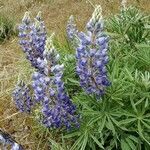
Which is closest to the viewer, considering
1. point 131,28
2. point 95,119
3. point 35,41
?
point 95,119

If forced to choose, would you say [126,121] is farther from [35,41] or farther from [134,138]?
[35,41]

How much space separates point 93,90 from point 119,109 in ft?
1.54

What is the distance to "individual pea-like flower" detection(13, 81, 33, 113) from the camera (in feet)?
14.8

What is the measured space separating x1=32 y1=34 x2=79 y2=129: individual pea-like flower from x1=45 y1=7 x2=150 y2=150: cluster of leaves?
26 centimetres

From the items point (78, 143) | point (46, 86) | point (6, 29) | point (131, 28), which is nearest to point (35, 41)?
point (46, 86)

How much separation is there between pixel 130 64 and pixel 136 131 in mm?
746

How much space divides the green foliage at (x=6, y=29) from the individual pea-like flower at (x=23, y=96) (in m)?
3.75

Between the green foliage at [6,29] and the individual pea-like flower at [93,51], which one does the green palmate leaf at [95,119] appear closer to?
the individual pea-like flower at [93,51]

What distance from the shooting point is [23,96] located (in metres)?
4.53

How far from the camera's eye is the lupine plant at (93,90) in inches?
143

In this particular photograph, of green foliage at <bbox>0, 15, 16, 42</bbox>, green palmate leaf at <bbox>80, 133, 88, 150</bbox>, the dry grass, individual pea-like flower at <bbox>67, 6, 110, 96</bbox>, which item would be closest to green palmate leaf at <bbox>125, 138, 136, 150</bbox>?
green palmate leaf at <bbox>80, 133, 88, 150</bbox>

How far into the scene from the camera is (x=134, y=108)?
412 cm

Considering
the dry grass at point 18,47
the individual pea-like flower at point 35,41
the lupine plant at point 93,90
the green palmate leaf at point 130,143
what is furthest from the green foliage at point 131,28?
the green palmate leaf at point 130,143

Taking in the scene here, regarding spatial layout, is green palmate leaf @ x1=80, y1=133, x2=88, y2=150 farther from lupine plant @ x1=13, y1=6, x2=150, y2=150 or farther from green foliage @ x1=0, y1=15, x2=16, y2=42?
green foliage @ x1=0, y1=15, x2=16, y2=42
